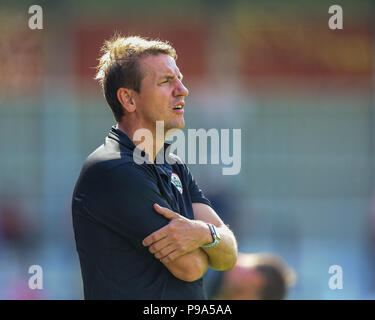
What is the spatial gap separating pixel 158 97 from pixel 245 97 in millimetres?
14546

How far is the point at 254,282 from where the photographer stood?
191 inches

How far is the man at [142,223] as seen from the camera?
3.60m

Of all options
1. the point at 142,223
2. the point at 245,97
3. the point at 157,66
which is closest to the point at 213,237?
the point at 142,223

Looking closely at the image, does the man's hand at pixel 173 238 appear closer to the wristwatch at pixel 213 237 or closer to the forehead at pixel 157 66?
the wristwatch at pixel 213 237

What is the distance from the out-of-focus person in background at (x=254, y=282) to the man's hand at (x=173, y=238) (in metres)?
1.25

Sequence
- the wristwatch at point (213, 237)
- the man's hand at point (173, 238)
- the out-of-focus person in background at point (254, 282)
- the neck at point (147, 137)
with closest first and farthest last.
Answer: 1. the man's hand at point (173, 238)
2. the wristwatch at point (213, 237)
3. the neck at point (147, 137)
4. the out-of-focus person in background at point (254, 282)

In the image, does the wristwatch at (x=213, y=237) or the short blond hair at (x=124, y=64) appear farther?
the short blond hair at (x=124, y=64)

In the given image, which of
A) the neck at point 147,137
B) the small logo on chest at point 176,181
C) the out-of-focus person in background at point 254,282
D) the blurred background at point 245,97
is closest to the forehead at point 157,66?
the neck at point 147,137

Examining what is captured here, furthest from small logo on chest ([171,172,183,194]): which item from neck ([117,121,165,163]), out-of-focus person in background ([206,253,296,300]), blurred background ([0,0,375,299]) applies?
blurred background ([0,0,375,299])

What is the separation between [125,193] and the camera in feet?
11.9

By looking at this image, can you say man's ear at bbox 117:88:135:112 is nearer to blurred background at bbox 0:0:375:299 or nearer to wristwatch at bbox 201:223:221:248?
wristwatch at bbox 201:223:221:248
